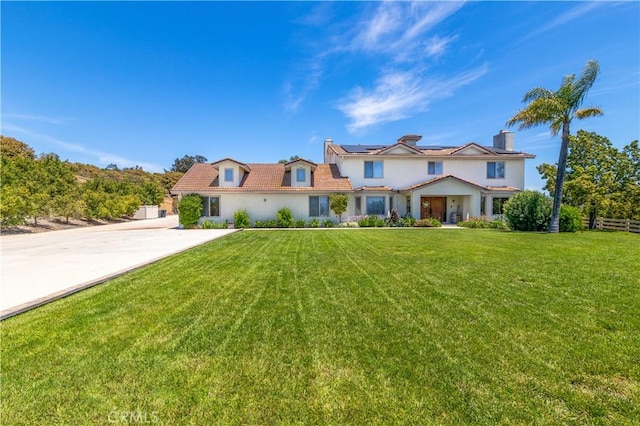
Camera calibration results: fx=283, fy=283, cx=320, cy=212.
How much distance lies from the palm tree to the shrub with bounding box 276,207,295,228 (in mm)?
16492

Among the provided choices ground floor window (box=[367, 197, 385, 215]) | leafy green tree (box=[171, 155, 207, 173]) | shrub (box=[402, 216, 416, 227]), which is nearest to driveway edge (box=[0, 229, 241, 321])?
shrub (box=[402, 216, 416, 227])

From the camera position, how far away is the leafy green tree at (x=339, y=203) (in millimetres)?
21953

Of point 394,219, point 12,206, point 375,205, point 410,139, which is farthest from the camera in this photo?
point 410,139

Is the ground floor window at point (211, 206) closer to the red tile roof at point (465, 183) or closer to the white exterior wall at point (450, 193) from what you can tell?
the red tile roof at point (465, 183)

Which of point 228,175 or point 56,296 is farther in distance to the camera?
point 228,175

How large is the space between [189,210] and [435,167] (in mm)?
20678

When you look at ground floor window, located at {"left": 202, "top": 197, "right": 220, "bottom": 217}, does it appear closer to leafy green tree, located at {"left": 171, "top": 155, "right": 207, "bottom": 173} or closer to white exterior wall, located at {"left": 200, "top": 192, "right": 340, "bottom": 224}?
white exterior wall, located at {"left": 200, "top": 192, "right": 340, "bottom": 224}

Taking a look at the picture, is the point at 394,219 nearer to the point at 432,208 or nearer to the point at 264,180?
the point at 432,208

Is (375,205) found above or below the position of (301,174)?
below

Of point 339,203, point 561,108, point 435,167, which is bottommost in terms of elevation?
point 339,203

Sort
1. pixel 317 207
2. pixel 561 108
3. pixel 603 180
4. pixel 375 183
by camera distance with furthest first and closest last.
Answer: pixel 375 183
pixel 317 207
pixel 603 180
pixel 561 108

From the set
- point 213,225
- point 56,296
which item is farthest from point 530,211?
point 213,225

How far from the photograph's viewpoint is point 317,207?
76.3ft

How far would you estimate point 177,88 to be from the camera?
2119 cm
